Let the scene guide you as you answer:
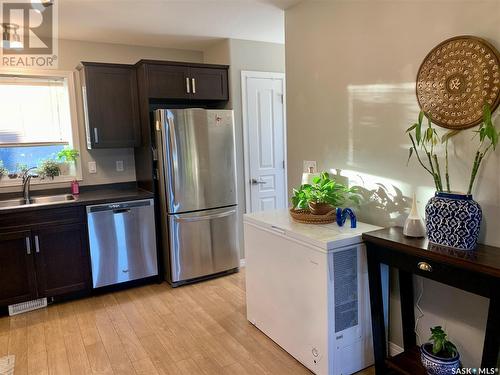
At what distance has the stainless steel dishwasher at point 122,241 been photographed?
3271 mm

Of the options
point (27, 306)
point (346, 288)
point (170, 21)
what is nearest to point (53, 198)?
point (27, 306)

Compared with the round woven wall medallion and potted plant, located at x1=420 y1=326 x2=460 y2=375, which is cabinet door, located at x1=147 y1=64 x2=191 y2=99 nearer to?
the round woven wall medallion

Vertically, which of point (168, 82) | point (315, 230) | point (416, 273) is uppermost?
point (168, 82)

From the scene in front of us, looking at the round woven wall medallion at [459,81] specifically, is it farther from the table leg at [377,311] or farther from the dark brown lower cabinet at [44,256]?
the dark brown lower cabinet at [44,256]

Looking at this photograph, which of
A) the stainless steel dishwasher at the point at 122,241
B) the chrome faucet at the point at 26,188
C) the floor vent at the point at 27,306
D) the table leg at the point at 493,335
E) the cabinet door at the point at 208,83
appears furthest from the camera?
the cabinet door at the point at 208,83

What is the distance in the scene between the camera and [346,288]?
6.77 feet

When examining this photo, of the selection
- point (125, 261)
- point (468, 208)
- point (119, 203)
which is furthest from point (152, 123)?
point (468, 208)

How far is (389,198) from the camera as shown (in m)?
2.25

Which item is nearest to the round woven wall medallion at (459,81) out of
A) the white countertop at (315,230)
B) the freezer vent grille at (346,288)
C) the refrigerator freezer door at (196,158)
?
the white countertop at (315,230)

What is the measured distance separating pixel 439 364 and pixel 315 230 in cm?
92

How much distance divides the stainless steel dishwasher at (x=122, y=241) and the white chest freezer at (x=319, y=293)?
1498mm

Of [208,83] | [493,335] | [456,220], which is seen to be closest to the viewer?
[493,335]

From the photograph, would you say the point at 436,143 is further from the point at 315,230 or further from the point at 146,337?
the point at 146,337

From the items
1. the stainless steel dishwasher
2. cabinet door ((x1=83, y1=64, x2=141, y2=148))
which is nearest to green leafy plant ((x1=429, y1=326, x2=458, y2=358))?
the stainless steel dishwasher
